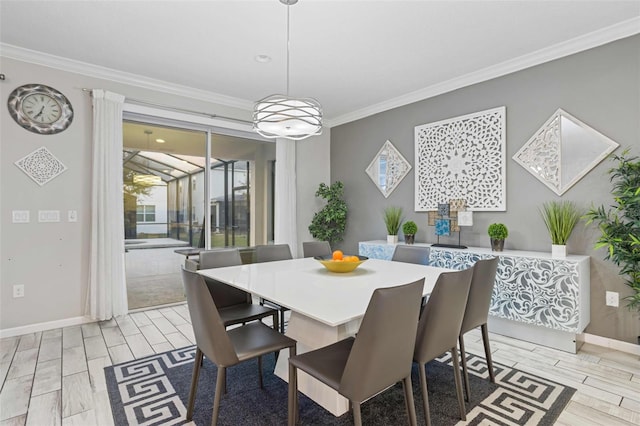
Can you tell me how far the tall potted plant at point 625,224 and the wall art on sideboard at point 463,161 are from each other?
91 centimetres

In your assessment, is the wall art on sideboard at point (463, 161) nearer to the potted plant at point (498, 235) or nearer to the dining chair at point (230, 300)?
the potted plant at point (498, 235)

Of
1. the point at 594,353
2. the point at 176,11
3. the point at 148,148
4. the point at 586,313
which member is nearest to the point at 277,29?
the point at 176,11

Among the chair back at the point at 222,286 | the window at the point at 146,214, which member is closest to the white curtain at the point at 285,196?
the window at the point at 146,214

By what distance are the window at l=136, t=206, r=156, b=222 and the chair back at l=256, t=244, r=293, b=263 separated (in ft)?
6.32

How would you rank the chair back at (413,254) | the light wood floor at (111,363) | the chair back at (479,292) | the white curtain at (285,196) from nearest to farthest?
the light wood floor at (111,363) → the chair back at (479,292) → the chair back at (413,254) → the white curtain at (285,196)

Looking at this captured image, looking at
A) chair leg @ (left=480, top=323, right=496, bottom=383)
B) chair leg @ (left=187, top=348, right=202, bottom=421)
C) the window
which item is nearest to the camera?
chair leg @ (left=187, top=348, right=202, bottom=421)

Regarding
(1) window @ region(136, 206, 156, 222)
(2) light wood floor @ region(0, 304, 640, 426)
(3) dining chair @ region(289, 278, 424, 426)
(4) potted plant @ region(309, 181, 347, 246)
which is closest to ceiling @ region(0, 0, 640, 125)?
(1) window @ region(136, 206, 156, 222)

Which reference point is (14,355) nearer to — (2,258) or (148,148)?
(2,258)

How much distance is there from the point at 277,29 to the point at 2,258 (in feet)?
11.1

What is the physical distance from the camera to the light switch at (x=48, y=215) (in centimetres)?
333

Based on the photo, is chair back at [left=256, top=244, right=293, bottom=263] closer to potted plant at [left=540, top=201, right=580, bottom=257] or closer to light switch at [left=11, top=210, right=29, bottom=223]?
light switch at [left=11, top=210, right=29, bottom=223]

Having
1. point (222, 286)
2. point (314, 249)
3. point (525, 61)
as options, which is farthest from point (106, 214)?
point (525, 61)

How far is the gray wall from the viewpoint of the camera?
110 inches

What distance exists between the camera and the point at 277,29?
9.30 feet
